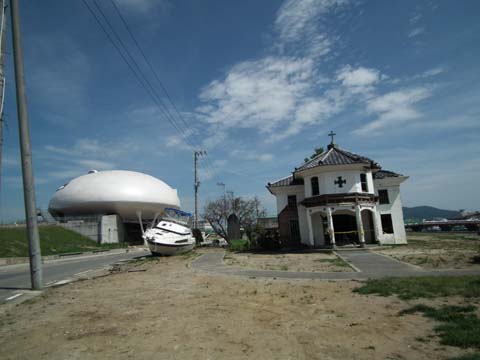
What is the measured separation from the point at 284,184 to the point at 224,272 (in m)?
14.9

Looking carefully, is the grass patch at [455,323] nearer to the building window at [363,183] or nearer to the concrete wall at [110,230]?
the building window at [363,183]

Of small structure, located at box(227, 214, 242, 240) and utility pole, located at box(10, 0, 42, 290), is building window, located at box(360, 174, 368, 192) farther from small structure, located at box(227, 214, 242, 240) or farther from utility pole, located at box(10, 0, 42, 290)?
utility pole, located at box(10, 0, 42, 290)

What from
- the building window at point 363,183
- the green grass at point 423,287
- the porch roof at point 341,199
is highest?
the building window at point 363,183

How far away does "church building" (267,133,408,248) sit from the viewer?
23.1 metres

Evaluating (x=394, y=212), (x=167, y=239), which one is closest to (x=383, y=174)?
(x=394, y=212)

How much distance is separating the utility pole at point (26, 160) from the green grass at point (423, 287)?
36.9 feet

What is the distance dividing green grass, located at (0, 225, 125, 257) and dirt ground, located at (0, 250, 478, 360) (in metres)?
23.7

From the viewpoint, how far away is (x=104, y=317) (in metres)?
6.99

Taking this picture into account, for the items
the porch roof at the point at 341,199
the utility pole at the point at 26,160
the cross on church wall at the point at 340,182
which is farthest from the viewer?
the cross on church wall at the point at 340,182

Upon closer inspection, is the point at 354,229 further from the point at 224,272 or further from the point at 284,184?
the point at 224,272

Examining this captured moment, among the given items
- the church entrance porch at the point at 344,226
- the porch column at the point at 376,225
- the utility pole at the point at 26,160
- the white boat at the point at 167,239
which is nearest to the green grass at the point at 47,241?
the white boat at the point at 167,239

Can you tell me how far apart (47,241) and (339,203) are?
34.1 meters

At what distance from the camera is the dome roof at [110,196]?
5370 cm

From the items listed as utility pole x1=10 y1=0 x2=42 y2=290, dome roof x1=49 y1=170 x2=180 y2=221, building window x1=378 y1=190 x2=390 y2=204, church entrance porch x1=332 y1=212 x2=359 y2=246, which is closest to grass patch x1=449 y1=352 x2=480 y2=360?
utility pole x1=10 y1=0 x2=42 y2=290
